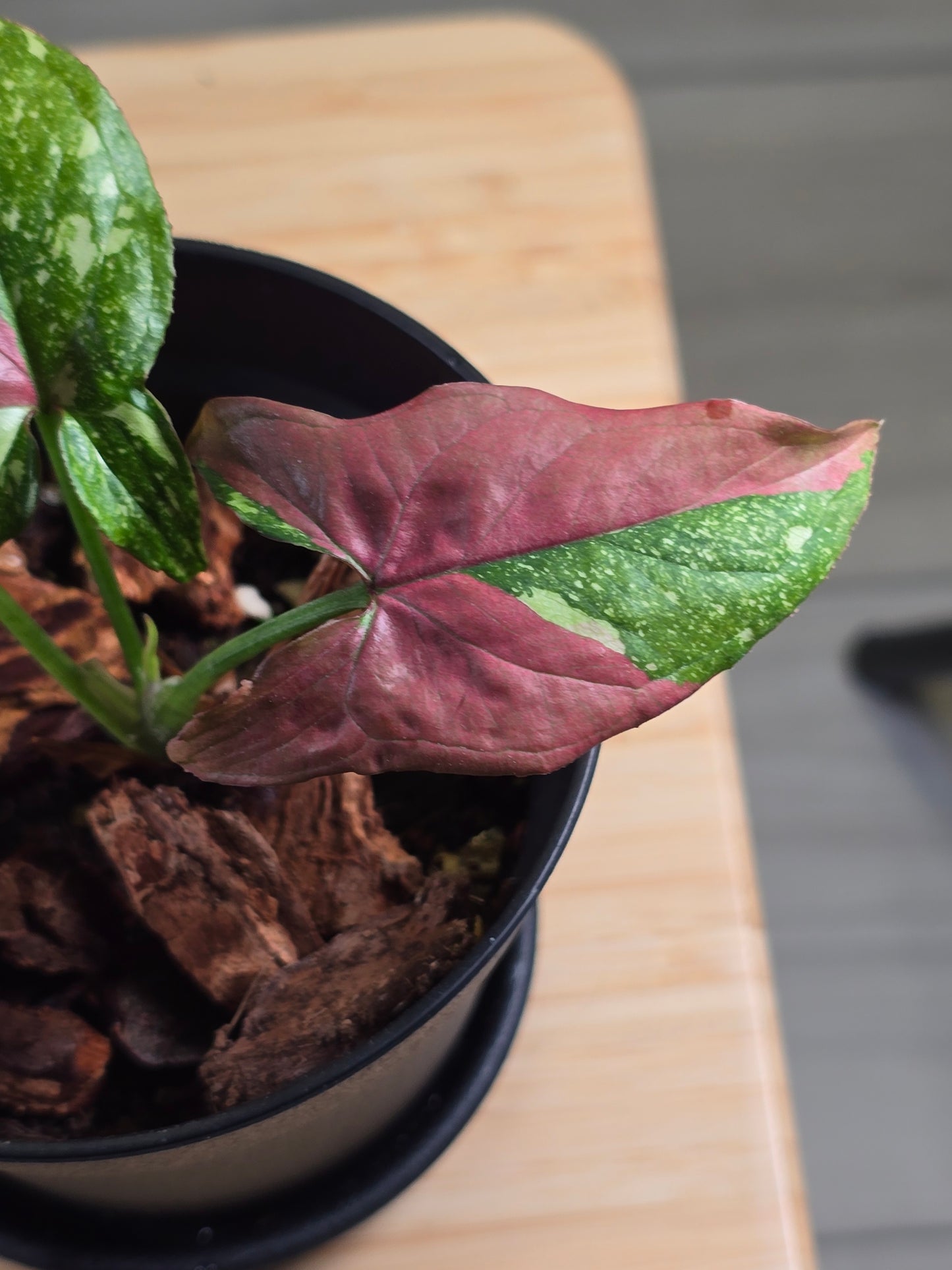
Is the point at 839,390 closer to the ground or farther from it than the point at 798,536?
closer to the ground

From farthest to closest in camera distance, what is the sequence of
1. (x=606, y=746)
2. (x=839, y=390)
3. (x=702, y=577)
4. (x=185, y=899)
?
(x=839, y=390) < (x=606, y=746) < (x=185, y=899) < (x=702, y=577)

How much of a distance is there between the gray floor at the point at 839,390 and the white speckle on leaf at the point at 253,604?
58cm

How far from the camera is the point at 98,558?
1.00 ft

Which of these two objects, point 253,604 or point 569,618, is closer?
point 569,618

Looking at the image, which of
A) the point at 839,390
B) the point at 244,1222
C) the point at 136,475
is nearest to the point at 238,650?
the point at 136,475

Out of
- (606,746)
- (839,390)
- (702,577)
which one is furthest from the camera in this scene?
(839,390)

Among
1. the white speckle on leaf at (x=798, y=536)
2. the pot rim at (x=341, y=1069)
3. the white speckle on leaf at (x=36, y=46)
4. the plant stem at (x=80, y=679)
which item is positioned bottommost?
the pot rim at (x=341, y=1069)

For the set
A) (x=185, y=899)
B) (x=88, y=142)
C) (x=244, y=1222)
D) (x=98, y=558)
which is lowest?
(x=244, y=1222)

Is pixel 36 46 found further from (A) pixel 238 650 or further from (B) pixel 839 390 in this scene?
(B) pixel 839 390

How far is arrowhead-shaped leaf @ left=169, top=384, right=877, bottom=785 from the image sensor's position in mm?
231

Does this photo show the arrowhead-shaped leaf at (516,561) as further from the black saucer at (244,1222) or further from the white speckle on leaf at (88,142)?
the black saucer at (244,1222)

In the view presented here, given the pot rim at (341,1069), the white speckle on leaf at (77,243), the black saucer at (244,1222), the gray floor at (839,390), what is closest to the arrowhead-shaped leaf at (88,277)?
the white speckle on leaf at (77,243)

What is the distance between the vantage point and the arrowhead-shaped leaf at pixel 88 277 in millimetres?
244

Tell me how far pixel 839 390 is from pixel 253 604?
2.46ft
